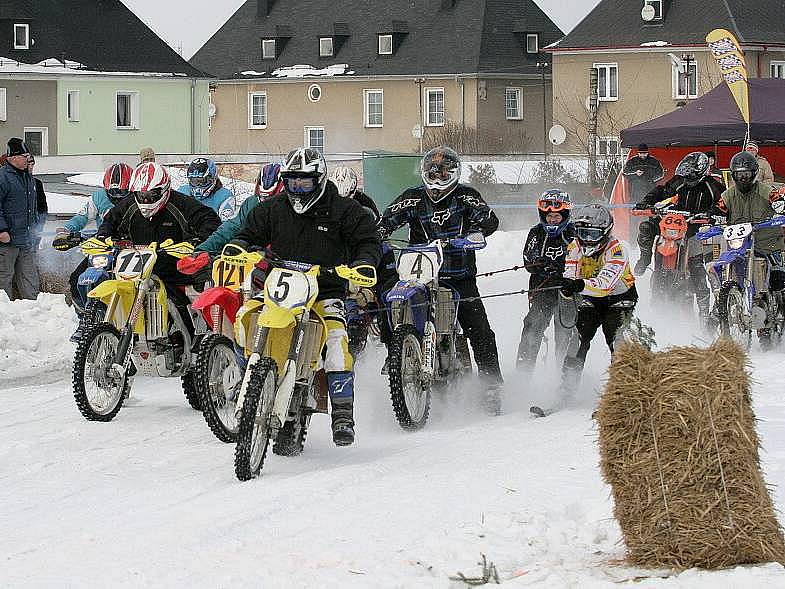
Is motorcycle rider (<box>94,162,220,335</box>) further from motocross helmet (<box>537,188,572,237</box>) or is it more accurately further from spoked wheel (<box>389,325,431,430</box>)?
motocross helmet (<box>537,188,572,237</box>)

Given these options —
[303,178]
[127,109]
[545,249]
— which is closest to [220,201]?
[545,249]

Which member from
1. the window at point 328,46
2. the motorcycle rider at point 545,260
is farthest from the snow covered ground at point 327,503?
the window at point 328,46

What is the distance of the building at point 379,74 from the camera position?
72.7 m

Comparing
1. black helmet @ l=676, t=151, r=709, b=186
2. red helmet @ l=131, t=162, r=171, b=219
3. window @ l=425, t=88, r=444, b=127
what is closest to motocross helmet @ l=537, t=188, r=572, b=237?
red helmet @ l=131, t=162, r=171, b=219

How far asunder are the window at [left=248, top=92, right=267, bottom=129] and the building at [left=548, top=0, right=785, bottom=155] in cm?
1804

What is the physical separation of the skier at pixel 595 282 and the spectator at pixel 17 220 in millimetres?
6615

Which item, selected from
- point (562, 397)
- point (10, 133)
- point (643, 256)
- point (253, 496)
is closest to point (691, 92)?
point (10, 133)

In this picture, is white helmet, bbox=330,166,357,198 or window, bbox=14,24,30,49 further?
window, bbox=14,24,30,49

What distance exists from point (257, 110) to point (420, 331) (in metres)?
68.6

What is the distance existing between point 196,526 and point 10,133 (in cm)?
5560

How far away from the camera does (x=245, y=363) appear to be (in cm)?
912

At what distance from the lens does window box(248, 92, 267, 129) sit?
254ft

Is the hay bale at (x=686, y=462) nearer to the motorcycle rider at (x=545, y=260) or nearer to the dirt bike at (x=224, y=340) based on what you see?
the dirt bike at (x=224, y=340)

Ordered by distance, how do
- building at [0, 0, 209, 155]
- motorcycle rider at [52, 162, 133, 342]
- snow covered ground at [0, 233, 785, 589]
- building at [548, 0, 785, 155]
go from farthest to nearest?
building at [0, 0, 209, 155] → building at [548, 0, 785, 155] → motorcycle rider at [52, 162, 133, 342] → snow covered ground at [0, 233, 785, 589]
